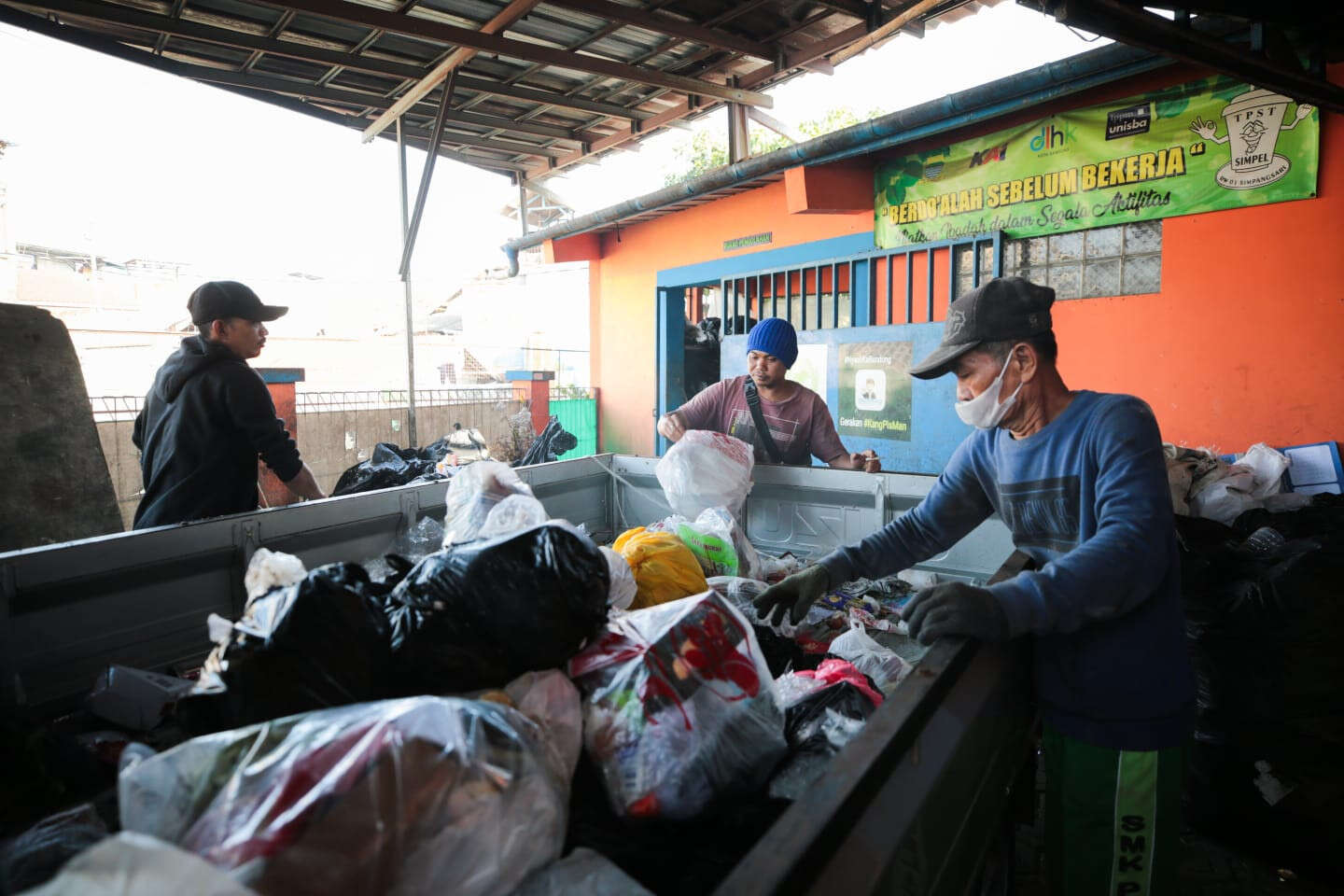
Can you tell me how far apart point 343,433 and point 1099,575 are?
9.60 m

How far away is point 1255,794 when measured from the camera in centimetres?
265

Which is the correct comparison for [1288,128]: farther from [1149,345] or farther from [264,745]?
[264,745]

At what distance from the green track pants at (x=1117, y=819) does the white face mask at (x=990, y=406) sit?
2.72 feet

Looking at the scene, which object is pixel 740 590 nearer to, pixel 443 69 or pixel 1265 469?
pixel 1265 469

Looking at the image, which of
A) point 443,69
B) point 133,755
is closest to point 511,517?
point 133,755

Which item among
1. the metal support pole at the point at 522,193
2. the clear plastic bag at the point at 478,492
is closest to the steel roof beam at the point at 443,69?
the metal support pole at the point at 522,193

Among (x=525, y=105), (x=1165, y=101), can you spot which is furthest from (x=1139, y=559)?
(x=525, y=105)

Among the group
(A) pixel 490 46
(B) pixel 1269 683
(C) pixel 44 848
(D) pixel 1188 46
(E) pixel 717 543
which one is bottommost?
(B) pixel 1269 683

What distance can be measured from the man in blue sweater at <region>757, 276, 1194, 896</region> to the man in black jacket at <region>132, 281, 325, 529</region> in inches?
94.8

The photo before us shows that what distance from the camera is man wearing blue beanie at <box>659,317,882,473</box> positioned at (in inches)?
150

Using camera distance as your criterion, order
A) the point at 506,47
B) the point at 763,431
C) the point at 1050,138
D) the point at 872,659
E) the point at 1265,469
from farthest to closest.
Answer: the point at 1050,138 < the point at 506,47 < the point at 763,431 < the point at 1265,469 < the point at 872,659

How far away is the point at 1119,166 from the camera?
5023 millimetres

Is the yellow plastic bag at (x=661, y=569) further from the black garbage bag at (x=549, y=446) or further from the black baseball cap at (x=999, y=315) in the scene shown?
the black garbage bag at (x=549, y=446)

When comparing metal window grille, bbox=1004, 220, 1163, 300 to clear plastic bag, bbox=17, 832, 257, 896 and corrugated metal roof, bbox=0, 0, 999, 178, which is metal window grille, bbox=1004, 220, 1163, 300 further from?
clear plastic bag, bbox=17, 832, 257, 896
